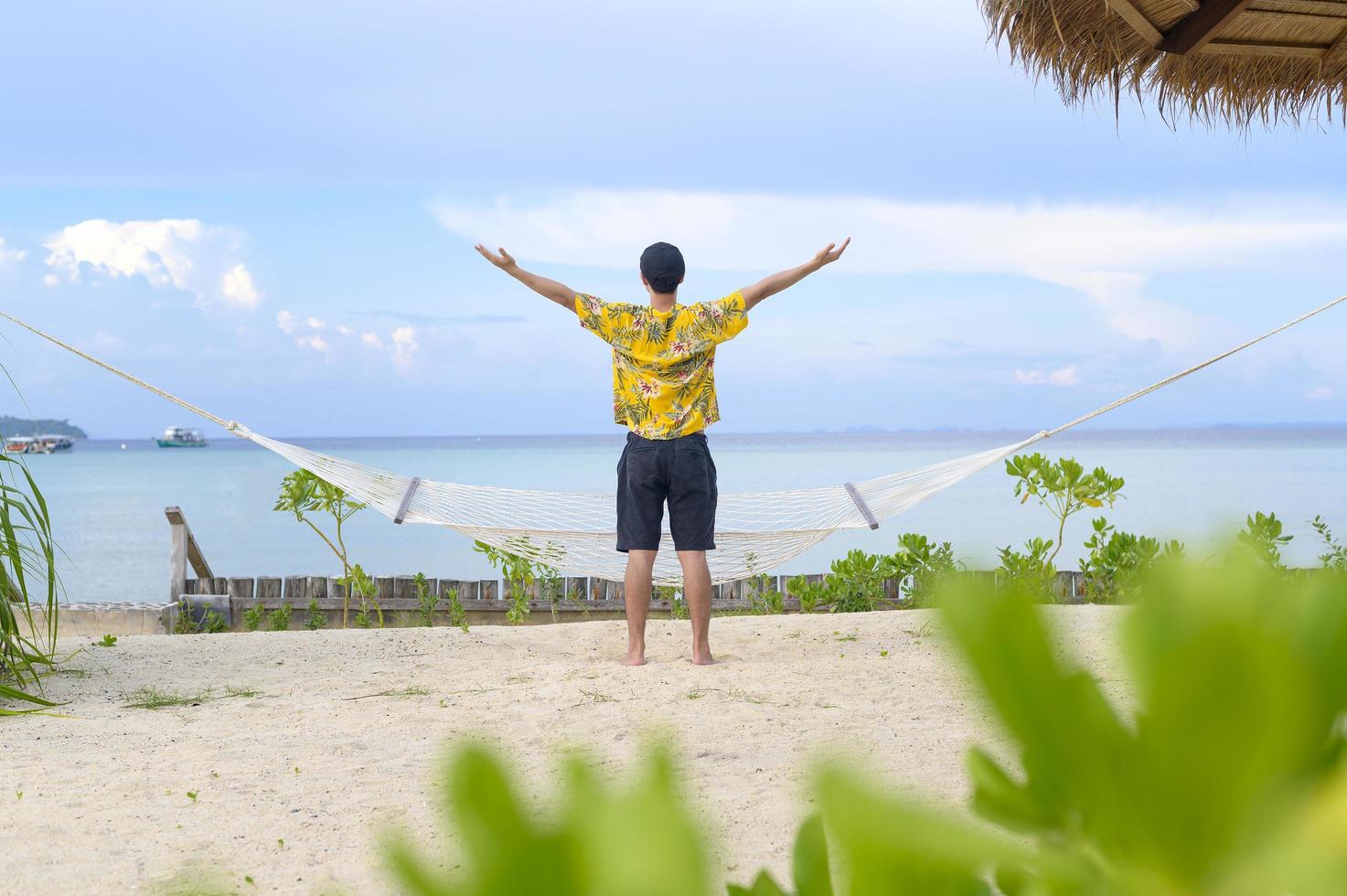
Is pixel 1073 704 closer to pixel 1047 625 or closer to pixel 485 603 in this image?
pixel 1047 625

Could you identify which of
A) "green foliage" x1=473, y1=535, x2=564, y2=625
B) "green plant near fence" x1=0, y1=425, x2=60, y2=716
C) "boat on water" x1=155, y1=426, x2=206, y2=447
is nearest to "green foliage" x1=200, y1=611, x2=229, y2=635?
"green foliage" x1=473, y1=535, x2=564, y2=625

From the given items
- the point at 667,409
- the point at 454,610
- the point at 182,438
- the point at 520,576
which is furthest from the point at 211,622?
the point at 182,438

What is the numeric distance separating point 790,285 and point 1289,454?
44.5 meters

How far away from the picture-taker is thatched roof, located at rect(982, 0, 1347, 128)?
357 cm

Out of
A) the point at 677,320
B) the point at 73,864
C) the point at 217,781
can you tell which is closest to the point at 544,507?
the point at 677,320

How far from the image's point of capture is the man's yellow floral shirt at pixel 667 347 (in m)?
3.74

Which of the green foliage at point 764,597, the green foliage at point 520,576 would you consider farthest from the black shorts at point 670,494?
the green foliage at point 764,597

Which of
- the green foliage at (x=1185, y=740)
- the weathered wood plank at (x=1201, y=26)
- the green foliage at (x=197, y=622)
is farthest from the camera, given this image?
the green foliage at (x=197, y=622)

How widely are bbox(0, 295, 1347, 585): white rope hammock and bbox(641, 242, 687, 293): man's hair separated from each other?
3.82 feet

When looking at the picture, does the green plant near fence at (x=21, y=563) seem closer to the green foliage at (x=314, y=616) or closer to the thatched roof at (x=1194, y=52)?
the green foliage at (x=314, y=616)

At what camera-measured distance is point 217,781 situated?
246 centimetres

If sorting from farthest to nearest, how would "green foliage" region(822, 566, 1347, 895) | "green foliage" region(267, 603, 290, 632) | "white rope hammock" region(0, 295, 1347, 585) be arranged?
"green foliage" region(267, 603, 290, 632) → "white rope hammock" region(0, 295, 1347, 585) → "green foliage" region(822, 566, 1347, 895)

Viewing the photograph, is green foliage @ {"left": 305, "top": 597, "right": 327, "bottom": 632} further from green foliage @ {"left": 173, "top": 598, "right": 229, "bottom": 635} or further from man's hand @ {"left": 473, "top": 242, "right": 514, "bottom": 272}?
man's hand @ {"left": 473, "top": 242, "right": 514, "bottom": 272}

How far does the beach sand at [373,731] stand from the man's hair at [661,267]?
133 centimetres
